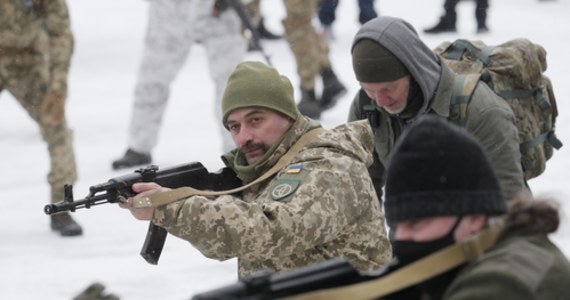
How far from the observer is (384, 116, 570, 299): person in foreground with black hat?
233 cm

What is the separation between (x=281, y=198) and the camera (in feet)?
11.6

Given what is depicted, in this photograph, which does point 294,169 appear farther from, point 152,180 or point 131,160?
point 131,160

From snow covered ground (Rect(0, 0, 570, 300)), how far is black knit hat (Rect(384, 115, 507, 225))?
0.28 metres

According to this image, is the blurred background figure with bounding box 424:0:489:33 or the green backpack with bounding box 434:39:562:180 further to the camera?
the blurred background figure with bounding box 424:0:489:33

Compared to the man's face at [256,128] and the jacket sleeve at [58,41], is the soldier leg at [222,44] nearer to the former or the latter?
the jacket sleeve at [58,41]

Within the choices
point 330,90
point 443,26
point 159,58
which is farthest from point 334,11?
point 159,58

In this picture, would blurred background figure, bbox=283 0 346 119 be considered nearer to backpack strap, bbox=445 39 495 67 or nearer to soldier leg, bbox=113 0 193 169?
soldier leg, bbox=113 0 193 169

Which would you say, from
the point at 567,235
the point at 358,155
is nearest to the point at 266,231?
the point at 358,155

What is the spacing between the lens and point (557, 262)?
2.39 meters

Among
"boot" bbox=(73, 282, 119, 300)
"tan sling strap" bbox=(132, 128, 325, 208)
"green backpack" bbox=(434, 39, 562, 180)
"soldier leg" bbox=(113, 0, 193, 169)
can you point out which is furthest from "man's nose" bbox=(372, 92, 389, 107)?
"soldier leg" bbox=(113, 0, 193, 169)

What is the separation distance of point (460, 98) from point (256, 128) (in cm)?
82

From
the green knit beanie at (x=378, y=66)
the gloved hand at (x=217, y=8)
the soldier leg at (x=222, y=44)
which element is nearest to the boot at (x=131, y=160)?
the soldier leg at (x=222, y=44)

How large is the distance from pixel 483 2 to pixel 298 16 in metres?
4.71

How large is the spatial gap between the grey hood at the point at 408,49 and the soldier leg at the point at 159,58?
467cm
